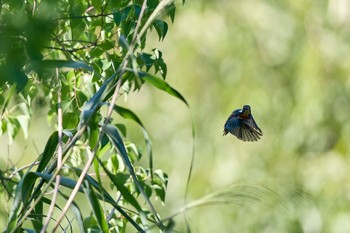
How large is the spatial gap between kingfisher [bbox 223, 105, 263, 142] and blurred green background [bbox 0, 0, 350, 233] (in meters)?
3.20

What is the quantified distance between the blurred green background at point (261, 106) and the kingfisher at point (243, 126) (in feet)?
10.5

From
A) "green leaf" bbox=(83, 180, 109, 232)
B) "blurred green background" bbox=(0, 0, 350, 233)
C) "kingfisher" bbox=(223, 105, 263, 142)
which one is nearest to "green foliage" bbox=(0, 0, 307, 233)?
"green leaf" bbox=(83, 180, 109, 232)

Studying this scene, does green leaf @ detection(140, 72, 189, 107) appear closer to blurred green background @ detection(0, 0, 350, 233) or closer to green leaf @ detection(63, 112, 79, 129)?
green leaf @ detection(63, 112, 79, 129)

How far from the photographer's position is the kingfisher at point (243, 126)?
2.85 m

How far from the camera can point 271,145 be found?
7.11 meters

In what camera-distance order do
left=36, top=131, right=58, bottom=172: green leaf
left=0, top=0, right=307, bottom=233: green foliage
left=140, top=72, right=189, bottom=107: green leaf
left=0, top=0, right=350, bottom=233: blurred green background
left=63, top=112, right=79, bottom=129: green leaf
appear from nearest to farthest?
left=0, top=0, right=307, bottom=233: green foliage → left=140, top=72, right=189, bottom=107: green leaf → left=36, top=131, right=58, bottom=172: green leaf → left=63, top=112, right=79, bottom=129: green leaf → left=0, top=0, right=350, bottom=233: blurred green background

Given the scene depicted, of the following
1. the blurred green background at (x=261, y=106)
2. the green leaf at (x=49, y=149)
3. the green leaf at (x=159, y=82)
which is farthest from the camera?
the blurred green background at (x=261, y=106)

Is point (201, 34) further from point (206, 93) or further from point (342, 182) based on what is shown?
point (342, 182)

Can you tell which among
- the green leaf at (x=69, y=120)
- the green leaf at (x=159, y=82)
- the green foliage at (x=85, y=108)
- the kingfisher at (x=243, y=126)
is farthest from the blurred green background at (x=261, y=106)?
the green leaf at (x=159, y=82)

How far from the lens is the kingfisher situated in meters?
2.85

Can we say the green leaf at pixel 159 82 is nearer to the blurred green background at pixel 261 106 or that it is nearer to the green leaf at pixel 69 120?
the green leaf at pixel 69 120

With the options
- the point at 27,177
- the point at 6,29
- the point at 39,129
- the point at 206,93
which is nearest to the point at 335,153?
the point at 206,93

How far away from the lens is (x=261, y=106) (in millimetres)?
7043

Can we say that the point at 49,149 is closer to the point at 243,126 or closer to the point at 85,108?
the point at 85,108
